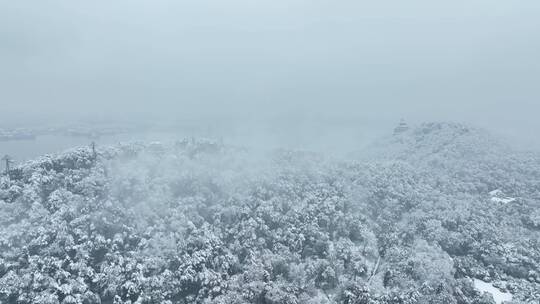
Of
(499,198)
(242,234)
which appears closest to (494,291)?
(242,234)

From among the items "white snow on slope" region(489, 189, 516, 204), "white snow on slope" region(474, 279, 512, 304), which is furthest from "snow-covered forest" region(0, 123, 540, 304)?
"white snow on slope" region(489, 189, 516, 204)

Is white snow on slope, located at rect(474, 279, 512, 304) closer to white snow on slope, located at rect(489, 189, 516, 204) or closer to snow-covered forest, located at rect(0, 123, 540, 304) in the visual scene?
snow-covered forest, located at rect(0, 123, 540, 304)

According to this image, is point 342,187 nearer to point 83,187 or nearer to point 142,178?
point 142,178

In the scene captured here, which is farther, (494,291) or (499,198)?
(499,198)

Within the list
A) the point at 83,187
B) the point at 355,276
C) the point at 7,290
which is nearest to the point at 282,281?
the point at 355,276

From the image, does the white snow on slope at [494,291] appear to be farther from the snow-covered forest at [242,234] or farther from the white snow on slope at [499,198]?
the white snow on slope at [499,198]

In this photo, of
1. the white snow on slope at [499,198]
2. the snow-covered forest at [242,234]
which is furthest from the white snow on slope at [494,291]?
the white snow on slope at [499,198]

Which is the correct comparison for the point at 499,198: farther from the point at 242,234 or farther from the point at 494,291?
the point at 242,234
